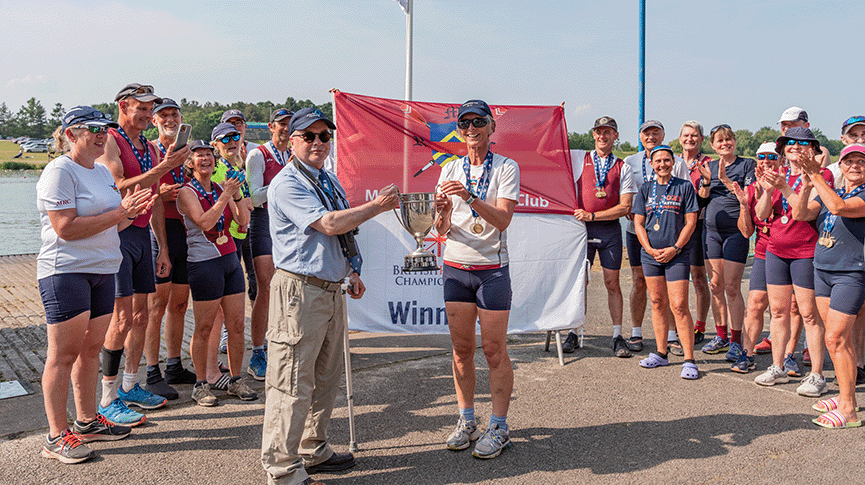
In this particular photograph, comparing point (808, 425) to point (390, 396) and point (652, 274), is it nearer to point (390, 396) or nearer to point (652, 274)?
point (652, 274)

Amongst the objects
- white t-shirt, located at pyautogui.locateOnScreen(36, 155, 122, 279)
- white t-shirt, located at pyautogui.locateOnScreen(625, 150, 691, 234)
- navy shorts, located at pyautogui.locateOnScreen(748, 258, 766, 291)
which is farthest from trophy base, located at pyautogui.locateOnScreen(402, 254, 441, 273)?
navy shorts, located at pyautogui.locateOnScreen(748, 258, 766, 291)

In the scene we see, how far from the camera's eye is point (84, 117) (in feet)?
12.4

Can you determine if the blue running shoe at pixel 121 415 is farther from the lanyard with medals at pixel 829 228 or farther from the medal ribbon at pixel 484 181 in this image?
the lanyard with medals at pixel 829 228

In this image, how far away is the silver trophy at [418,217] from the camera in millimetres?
3533

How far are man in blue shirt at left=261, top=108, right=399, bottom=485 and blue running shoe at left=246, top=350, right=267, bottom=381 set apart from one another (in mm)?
2175

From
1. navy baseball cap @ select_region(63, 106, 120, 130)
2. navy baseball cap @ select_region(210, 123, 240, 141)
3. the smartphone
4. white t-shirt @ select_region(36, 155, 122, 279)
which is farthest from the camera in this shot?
navy baseball cap @ select_region(210, 123, 240, 141)

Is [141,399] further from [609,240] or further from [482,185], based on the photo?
[609,240]

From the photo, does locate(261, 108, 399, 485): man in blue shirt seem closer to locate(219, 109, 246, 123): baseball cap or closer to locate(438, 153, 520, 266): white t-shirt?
locate(438, 153, 520, 266): white t-shirt

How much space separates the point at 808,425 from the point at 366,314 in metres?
3.87

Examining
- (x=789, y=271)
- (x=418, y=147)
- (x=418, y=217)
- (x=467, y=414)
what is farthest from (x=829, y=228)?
(x=418, y=147)

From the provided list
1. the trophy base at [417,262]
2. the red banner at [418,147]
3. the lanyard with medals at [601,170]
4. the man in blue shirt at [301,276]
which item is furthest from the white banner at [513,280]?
the man in blue shirt at [301,276]

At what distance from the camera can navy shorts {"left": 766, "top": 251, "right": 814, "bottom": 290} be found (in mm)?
5113

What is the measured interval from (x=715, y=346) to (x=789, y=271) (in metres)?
1.37

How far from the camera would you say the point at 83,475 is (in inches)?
141
